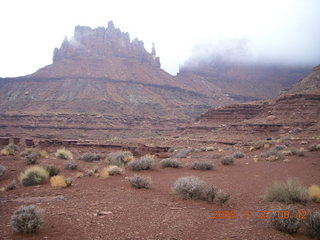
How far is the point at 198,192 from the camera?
7738mm

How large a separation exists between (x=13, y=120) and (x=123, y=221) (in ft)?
253

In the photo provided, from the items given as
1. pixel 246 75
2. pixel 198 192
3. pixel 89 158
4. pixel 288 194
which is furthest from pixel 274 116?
pixel 246 75

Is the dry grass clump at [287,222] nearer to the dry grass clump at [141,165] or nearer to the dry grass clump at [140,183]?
the dry grass clump at [140,183]

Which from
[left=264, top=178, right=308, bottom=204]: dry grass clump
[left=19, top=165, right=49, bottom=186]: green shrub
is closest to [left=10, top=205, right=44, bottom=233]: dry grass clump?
[left=19, top=165, right=49, bottom=186]: green shrub

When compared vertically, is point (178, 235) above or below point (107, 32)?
below

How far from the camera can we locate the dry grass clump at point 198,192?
7.30m

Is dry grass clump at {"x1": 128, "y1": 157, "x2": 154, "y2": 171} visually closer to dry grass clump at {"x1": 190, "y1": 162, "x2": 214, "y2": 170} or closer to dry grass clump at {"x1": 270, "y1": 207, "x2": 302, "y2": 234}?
dry grass clump at {"x1": 190, "y1": 162, "x2": 214, "y2": 170}

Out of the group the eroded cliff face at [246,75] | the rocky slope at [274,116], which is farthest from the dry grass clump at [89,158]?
the eroded cliff face at [246,75]

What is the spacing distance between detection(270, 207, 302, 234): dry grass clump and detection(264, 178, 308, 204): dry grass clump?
2.11 m

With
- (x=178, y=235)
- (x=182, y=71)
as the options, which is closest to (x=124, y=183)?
(x=178, y=235)

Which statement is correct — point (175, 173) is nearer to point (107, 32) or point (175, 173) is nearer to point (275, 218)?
point (275, 218)

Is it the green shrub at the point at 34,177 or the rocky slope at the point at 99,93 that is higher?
the rocky slope at the point at 99,93

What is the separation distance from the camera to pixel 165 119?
86.0 m

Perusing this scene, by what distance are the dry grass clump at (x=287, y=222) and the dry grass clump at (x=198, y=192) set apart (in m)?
2.00
